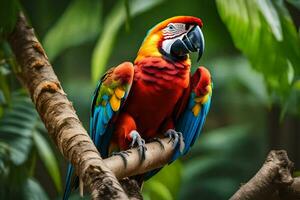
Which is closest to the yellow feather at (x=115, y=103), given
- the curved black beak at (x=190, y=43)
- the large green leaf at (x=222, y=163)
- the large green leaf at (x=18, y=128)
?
the curved black beak at (x=190, y=43)

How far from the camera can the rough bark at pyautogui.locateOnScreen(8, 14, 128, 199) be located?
762mm

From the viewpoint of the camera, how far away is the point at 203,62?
9.29 feet

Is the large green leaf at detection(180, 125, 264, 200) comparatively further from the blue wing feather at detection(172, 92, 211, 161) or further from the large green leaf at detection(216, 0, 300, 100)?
the blue wing feather at detection(172, 92, 211, 161)

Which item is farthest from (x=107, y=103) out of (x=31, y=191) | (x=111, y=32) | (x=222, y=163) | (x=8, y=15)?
(x=222, y=163)

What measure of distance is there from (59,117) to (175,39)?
24 cm

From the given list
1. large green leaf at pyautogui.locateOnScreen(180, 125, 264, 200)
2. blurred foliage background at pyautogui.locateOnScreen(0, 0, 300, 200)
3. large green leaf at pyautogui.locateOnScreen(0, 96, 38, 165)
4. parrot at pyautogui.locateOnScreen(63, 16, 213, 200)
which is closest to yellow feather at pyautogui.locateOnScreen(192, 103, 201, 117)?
parrot at pyautogui.locateOnScreen(63, 16, 213, 200)

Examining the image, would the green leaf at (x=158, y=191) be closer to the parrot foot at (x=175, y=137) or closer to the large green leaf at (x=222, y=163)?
the parrot foot at (x=175, y=137)

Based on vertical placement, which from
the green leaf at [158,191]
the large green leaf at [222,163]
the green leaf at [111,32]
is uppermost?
the green leaf at [111,32]

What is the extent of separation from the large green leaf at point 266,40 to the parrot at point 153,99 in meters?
0.22

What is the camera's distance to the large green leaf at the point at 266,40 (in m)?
1.31

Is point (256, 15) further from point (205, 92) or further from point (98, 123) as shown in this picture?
point (98, 123)

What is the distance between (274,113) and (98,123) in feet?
6.15

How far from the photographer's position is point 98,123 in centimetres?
112

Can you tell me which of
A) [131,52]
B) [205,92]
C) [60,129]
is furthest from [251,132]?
[60,129]
